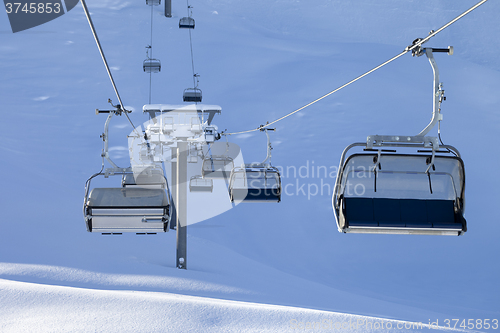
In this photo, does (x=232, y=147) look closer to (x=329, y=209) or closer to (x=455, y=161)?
(x=329, y=209)

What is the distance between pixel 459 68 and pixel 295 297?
32.2 meters

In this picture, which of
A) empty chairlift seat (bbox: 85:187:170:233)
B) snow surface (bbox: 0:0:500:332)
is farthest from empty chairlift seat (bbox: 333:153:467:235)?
empty chairlift seat (bbox: 85:187:170:233)

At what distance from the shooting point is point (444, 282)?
50.2 feet

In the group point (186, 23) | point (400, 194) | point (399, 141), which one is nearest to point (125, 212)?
point (400, 194)

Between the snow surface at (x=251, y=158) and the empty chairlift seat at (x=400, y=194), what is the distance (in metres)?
2.02

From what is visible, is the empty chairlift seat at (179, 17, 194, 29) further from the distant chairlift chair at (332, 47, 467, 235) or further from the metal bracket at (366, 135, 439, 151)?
the metal bracket at (366, 135, 439, 151)

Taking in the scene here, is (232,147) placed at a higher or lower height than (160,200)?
higher

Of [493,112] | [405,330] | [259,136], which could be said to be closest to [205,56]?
[259,136]

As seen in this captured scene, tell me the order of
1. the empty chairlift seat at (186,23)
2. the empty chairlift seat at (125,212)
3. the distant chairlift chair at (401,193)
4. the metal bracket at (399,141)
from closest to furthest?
the metal bracket at (399,141) < the distant chairlift chair at (401,193) < the empty chairlift seat at (125,212) < the empty chairlift seat at (186,23)

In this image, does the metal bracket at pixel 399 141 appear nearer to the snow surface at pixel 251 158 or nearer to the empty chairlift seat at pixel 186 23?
the snow surface at pixel 251 158

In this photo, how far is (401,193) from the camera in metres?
3.94

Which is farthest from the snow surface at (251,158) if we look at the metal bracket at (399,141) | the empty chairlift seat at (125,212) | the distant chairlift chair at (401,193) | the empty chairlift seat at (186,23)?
the empty chairlift seat at (186,23)

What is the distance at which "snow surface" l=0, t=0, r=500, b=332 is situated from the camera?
669 cm

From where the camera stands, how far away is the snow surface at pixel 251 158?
21.9ft
